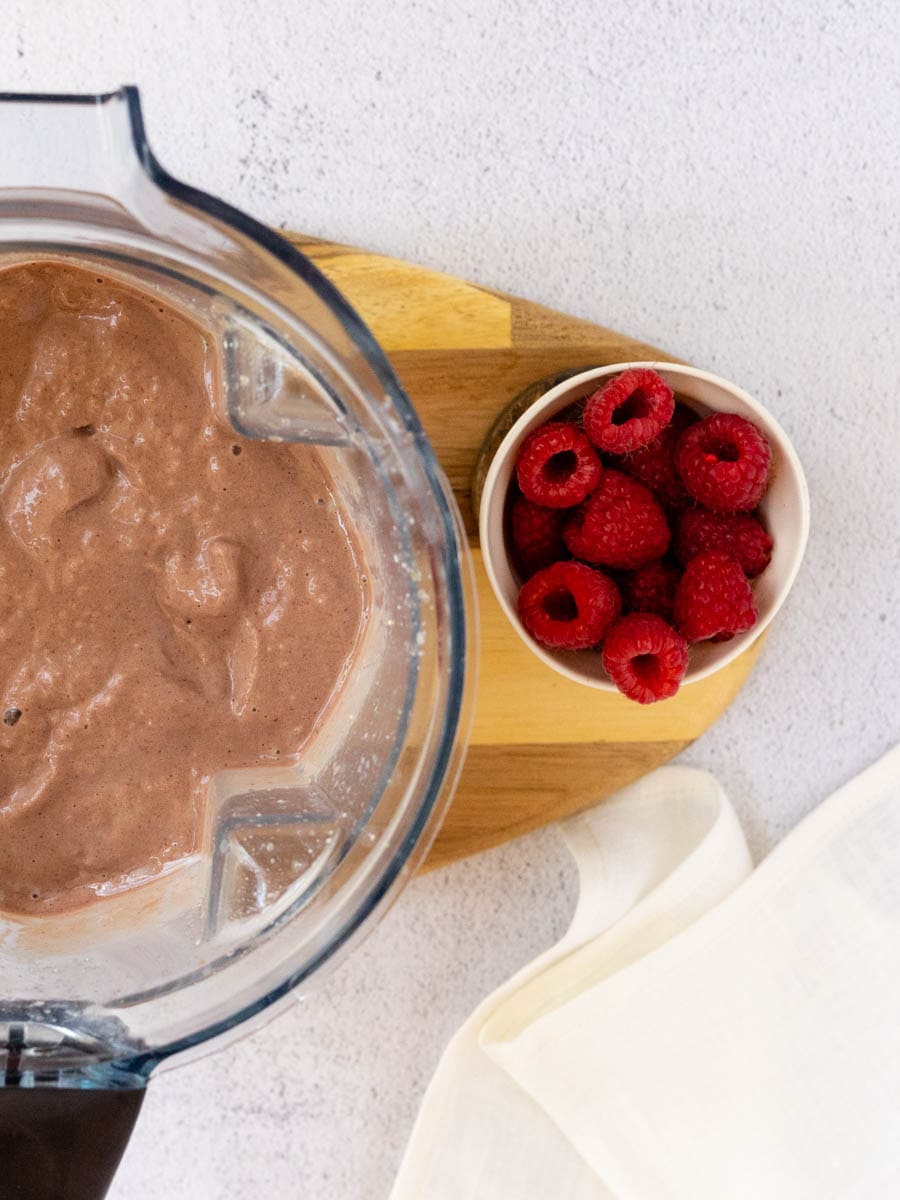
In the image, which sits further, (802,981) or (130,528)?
(802,981)

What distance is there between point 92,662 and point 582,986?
477 mm

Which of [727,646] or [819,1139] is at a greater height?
[727,646]

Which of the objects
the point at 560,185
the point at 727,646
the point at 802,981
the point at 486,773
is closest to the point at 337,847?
the point at 486,773

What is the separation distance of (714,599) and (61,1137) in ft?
1.62

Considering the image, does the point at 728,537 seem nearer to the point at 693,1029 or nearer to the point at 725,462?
the point at 725,462

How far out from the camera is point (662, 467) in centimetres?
82

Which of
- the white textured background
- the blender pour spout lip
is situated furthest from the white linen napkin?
the blender pour spout lip

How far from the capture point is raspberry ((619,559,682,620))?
0.81 meters

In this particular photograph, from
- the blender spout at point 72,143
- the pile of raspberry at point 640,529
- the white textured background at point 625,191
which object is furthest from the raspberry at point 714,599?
the blender spout at point 72,143

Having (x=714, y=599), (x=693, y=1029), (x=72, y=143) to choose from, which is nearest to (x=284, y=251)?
(x=72, y=143)

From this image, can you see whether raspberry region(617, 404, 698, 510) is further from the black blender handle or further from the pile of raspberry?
the black blender handle

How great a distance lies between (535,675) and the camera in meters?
0.84

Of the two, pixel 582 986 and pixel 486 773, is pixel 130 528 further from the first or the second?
pixel 582 986

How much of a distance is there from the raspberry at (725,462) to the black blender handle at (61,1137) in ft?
1.63
